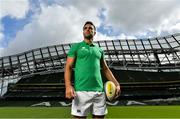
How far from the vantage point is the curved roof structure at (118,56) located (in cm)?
6109

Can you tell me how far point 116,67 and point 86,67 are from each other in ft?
188

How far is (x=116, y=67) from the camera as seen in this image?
63.9 meters

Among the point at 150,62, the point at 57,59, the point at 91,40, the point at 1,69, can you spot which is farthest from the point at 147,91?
the point at 91,40

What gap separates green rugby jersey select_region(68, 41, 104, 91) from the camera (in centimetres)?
682

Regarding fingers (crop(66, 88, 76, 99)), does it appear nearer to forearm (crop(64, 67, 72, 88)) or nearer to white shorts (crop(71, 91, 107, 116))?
forearm (crop(64, 67, 72, 88))

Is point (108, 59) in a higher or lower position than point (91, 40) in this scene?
higher

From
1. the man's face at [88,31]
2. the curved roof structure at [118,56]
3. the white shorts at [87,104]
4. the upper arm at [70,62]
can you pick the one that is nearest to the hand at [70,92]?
the white shorts at [87,104]

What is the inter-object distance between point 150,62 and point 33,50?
1884cm

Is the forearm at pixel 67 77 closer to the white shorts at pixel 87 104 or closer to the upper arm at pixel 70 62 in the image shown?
the upper arm at pixel 70 62

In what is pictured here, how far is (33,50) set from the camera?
62.1 m

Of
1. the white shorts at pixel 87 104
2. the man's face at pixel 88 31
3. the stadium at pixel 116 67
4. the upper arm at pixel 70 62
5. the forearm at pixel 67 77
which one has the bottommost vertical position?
the white shorts at pixel 87 104

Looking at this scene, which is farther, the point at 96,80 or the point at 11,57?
the point at 11,57

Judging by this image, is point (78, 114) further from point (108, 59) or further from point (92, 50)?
point (108, 59)

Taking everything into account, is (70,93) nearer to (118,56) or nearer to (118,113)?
(118,113)
